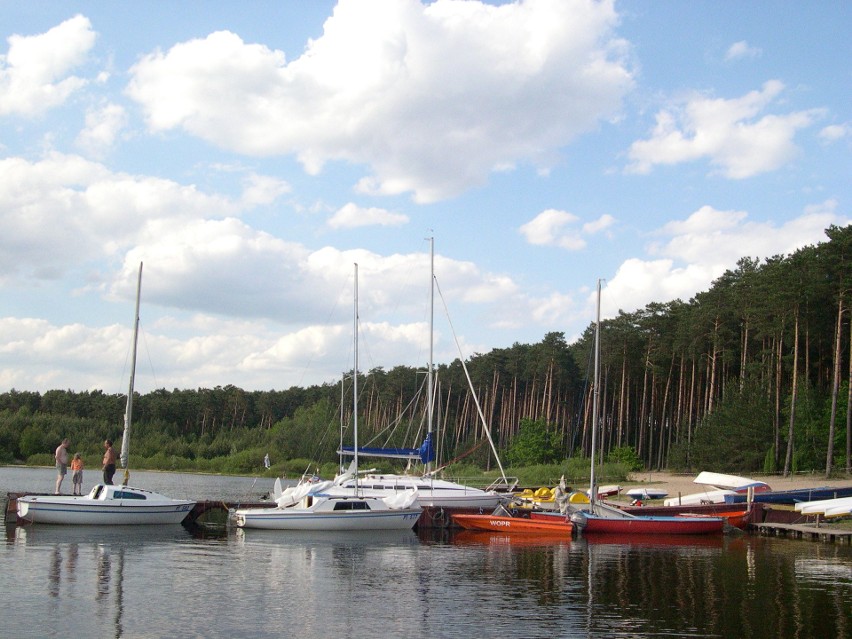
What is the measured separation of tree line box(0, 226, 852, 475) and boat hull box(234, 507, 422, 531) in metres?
7.13

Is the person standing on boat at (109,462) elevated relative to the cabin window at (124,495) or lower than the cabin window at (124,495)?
elevated

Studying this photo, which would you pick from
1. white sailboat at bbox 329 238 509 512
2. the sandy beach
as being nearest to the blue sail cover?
white sailboat at bbox 329 238 509 512

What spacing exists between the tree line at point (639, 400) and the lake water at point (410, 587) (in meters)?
14.2

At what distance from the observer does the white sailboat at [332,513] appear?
36.6 metres

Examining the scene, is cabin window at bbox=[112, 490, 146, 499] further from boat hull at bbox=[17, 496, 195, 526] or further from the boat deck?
the boat deck

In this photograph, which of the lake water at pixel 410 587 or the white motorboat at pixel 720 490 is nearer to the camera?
the lake water at pixel 410 587

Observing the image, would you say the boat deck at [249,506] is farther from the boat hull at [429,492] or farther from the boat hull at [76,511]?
the boat hull at [76,511]

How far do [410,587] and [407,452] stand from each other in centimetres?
2142

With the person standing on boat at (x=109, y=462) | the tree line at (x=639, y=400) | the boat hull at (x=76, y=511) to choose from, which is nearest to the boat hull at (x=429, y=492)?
the tree line at (x=639, y=400)

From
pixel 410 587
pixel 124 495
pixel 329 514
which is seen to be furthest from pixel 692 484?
pixel 410 587

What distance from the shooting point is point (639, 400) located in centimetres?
9625

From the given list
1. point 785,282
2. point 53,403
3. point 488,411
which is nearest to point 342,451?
point 785,282

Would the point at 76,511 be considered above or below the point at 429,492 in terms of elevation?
below

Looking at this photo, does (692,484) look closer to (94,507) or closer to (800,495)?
(800,495)
